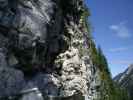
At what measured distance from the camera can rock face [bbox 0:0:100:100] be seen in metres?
20.3

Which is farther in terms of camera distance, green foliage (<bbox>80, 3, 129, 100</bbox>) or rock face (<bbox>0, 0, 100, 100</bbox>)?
green foliage (<bbox>80, 3, 129, 100</bbox>)

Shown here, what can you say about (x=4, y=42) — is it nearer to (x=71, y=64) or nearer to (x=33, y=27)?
(x=33, y=27)

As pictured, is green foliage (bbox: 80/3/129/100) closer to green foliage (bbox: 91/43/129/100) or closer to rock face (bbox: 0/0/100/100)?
green foliage (bbox: 91/43/129/100)

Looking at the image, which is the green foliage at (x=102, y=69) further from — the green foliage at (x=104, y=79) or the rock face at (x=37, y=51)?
the rock face at (x=37, y=51)

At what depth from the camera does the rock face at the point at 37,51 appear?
798 inches

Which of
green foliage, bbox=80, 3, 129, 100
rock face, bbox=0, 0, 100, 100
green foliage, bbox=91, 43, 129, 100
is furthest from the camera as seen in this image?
green foliage, bbox=91, 43, 129, 100

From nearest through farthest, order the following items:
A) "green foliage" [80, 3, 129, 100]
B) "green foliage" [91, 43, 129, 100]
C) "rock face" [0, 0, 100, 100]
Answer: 1. "rock face" [0, 0, 100, 100]
2. "green foliage" [80, 3, 129, 100]
3. "green foliage" [91, 43, 129, 100]

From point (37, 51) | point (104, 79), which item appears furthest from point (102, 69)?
point (37, 51)

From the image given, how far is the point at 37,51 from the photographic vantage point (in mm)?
21672

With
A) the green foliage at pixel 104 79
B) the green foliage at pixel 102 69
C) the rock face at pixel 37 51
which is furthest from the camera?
the green foliage at pixel 104 79

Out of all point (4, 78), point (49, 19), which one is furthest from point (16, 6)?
point (4, 78)

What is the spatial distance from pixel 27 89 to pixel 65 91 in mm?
4742

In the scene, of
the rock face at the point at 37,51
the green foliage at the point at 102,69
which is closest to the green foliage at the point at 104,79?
the green foliage at the point at 102,69

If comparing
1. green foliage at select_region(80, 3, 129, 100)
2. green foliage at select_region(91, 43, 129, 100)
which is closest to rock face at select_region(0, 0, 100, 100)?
green foliage at select_region(80, 3, 129, 100)
